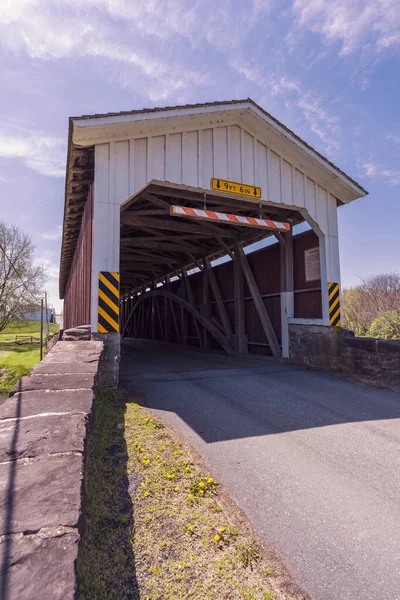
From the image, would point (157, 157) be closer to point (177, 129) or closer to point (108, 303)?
point (177, 129)

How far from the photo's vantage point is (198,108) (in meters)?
6.30

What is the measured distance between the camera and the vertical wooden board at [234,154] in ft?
22.8

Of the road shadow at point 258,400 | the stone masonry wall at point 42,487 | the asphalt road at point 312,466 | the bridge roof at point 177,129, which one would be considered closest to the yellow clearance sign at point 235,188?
the bridge roof at point 177,129

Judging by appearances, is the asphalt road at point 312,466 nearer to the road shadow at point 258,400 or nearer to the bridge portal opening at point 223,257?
the road shadow at point 258,400

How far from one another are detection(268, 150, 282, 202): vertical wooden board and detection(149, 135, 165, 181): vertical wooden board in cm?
239

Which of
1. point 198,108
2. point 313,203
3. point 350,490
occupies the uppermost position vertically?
point 198,108

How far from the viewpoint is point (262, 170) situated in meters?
7.24

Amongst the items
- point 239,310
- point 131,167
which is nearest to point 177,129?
point 131,167

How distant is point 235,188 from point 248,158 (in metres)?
0.81

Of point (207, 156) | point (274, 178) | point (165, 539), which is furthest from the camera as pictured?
point (274, 178)

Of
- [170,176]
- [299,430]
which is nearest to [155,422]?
[299,430]

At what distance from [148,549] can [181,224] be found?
849 centimetres

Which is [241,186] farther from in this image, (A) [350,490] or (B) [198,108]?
(A) [350,490]

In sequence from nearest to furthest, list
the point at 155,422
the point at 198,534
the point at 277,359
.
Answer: the point at 198,534 → the point at 155,422 → the point at 277,359
